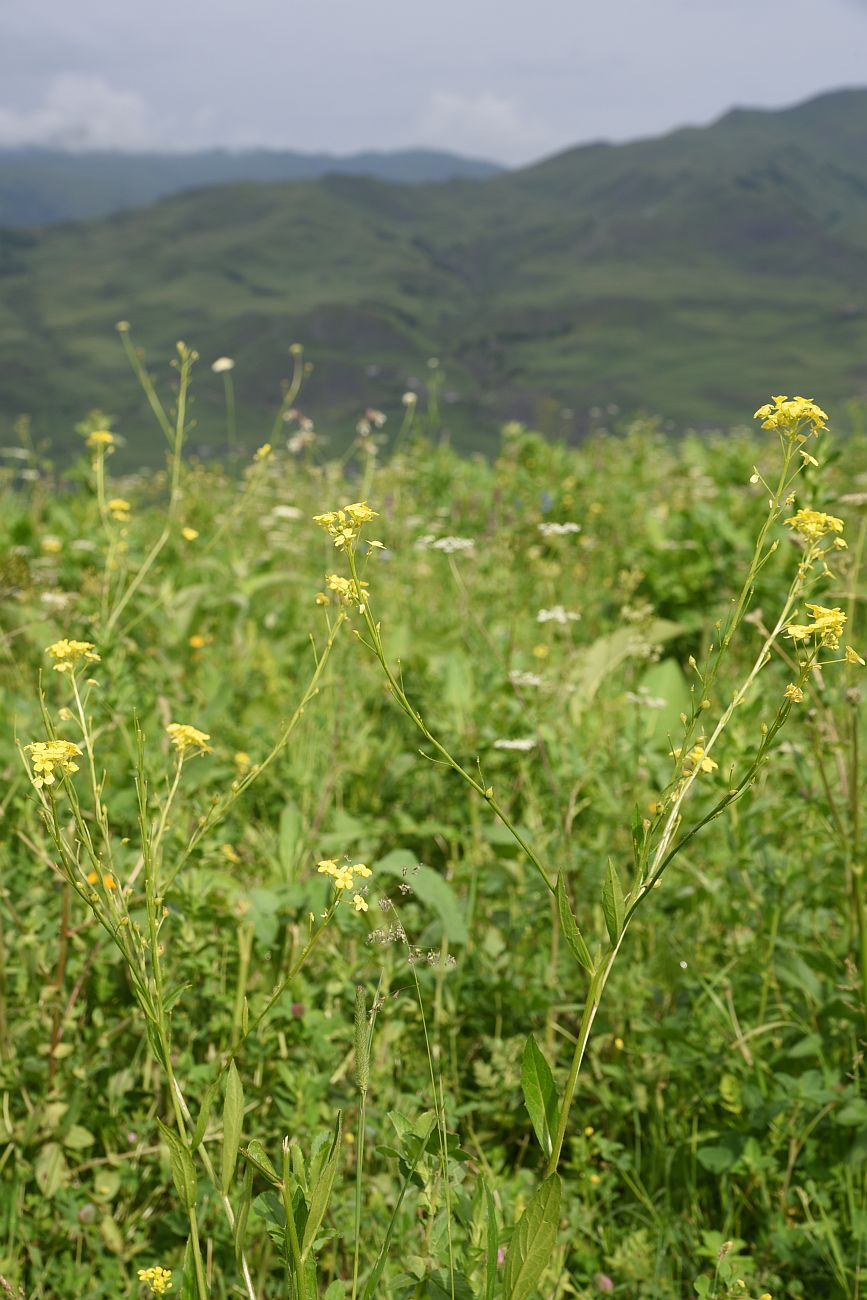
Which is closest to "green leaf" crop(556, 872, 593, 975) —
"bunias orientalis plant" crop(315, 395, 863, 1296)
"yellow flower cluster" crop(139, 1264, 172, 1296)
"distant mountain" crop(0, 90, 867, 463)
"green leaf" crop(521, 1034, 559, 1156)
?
"bunias orientalis plant" crop(315, 395, 863, 1296)

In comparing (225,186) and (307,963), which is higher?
(225,186)

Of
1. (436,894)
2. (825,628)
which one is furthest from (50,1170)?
(825,628)

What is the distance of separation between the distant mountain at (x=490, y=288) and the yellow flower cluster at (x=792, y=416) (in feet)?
189

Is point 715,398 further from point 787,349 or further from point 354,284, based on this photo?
point 354,284

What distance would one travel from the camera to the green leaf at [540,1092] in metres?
1.03

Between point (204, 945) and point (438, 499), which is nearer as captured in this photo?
point (204, 945)

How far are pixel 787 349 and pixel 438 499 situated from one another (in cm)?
9872

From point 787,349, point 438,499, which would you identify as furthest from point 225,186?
point 438,499

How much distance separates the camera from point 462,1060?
81.8 inches

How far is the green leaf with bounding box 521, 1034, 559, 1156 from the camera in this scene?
1026 millimetres

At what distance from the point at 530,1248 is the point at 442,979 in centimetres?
93

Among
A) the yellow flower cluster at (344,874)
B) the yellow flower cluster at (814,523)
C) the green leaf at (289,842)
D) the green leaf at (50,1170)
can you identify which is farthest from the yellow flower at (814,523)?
the green leaf at (50,1170)

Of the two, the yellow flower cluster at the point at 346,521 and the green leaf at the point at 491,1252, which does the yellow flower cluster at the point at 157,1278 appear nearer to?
the green leaf at the point at 491,1252

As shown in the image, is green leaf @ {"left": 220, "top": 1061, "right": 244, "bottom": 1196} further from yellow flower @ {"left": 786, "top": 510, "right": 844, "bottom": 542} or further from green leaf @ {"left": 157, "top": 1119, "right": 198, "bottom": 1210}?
yellow flower @ {"left": 786, "top": 510, "right": 844, "bottom": 542}
